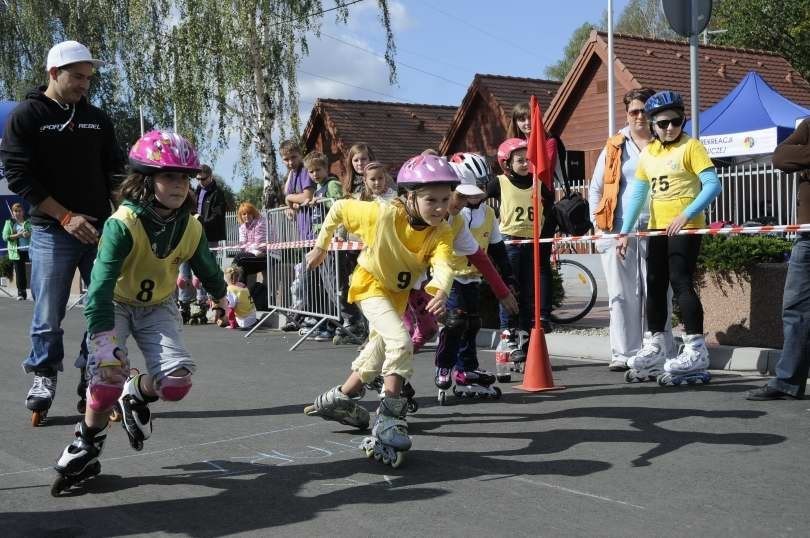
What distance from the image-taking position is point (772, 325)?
334 inches

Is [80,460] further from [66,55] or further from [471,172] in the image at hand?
[471,172]

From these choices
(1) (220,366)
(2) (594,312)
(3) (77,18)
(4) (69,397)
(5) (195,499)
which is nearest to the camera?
(5) (195,499)

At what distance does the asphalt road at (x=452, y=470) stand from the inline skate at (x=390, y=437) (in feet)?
0.28

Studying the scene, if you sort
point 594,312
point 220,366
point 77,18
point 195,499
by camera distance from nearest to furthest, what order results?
point 195,499 < point 220,366 < point 594,312 < point 77,18

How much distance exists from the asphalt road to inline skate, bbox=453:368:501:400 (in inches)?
6.4

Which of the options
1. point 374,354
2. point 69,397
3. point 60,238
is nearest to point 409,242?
point 374,354

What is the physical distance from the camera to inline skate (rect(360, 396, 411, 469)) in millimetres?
4973

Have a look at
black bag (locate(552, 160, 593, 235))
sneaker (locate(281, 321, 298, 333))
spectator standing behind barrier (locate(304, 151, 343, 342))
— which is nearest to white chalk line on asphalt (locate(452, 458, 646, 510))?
black bag (locate(552, 160, 593, 235))

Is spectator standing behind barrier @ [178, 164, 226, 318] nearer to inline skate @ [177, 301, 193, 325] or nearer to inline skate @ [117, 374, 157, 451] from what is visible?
inline skate @ [177, 301, 193, 325]

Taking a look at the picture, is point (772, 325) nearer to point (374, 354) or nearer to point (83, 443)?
point (374, 354)

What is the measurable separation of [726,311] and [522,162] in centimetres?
221

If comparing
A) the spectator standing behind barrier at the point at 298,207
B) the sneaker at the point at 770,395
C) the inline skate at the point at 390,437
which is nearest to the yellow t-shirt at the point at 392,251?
the inline skate at the point at 390,437

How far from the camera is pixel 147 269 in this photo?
196 inches

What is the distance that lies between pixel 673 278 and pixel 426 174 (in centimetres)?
298
